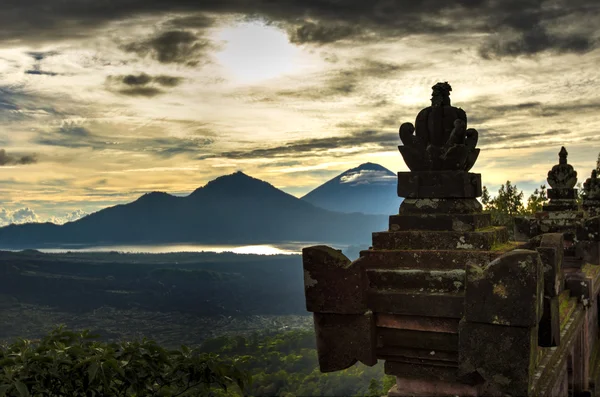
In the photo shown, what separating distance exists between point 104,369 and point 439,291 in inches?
156

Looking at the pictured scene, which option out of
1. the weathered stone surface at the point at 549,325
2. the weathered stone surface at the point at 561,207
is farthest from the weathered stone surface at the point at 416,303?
the weathered stone surface at the point at 561,207

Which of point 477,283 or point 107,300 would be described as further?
point 107,300

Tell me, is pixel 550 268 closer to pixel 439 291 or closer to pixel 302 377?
pixel 439 291

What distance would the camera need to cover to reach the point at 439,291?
21.2 ft

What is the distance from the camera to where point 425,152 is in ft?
23.3

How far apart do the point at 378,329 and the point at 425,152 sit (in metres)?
2.32

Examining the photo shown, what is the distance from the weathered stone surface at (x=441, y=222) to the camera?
266 inches

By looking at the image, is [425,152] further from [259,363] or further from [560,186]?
[259,363]

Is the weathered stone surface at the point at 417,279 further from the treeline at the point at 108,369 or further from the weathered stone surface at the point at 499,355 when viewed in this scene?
the treeline at the point at 108,369

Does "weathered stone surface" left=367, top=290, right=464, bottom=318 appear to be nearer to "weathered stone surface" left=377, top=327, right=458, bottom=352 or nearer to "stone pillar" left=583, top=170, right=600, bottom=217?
"weathered stone surface" left=377, top=327, right=458, bottom=352

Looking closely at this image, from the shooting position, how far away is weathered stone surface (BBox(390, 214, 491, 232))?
6754mm

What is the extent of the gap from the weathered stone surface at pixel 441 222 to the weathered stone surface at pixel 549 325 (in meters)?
1.23

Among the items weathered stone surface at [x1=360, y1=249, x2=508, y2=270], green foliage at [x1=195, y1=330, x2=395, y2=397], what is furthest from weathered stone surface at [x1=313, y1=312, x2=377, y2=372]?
green foliage at [x1=195, y1=330, x2=395, y2=397]

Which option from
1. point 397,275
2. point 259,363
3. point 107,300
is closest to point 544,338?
point 397,275
